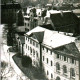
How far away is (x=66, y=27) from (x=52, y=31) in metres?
0.70

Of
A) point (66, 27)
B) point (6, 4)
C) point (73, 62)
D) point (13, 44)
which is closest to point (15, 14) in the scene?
point (6, 4)

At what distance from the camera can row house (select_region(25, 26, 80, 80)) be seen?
8.14 m

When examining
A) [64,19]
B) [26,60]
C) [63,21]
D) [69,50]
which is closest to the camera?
[69,50]

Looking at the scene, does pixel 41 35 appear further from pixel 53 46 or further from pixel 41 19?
pixel 53 46

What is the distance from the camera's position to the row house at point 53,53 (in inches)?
320

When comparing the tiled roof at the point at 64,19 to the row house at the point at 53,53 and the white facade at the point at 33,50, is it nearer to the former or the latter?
the row house at the point at 53,53

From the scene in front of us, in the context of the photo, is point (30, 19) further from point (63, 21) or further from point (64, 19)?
point (64, 19)

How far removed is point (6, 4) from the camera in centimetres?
891

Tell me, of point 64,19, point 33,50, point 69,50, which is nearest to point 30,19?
point 33,50

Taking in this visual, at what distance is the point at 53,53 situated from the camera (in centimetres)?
912

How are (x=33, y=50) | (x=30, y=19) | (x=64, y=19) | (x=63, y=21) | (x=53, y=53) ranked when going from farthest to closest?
(x=64, y=19) → (x=63, y=21) → (x=33, y=50) → (x=30, y=19) → (x=53, y=53)

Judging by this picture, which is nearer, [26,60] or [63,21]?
[26,60]

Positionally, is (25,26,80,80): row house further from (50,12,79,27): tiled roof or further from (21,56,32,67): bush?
(50,12,79,27): tiled roof

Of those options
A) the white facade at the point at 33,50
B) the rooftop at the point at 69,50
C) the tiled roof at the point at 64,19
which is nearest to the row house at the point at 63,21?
the tiled roof at the point at 64,19
